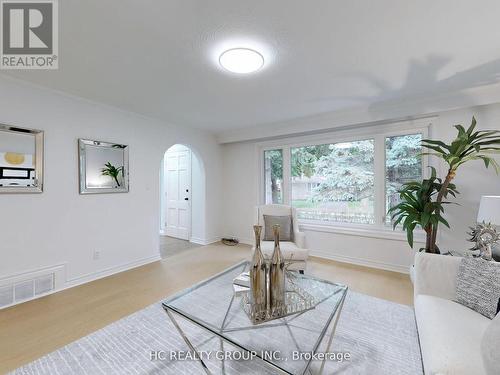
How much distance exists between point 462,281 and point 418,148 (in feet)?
7.12

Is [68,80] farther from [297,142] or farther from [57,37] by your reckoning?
[297,142]

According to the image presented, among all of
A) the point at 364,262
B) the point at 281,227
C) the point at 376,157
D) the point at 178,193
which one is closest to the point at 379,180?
the point at 376,157

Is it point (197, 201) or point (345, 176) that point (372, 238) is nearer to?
point (345, 176)

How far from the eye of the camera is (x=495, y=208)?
6.22ft

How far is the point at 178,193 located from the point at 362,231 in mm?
3833

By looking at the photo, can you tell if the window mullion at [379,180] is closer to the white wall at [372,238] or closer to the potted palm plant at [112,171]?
the white wall at [372,238]

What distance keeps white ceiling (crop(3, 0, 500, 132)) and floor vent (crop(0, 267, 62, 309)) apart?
2049mm

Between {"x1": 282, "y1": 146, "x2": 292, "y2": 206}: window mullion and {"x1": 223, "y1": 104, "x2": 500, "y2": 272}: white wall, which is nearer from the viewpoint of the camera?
{"x1": 223, "y1": 104, "x2": 500, "y2": 272}: white wall

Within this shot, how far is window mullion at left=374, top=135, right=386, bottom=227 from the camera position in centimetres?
337

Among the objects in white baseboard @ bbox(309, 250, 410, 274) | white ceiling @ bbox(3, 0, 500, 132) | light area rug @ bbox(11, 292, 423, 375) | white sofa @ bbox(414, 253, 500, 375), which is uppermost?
white ceiling @ bbox(3, 0, 500, 132)

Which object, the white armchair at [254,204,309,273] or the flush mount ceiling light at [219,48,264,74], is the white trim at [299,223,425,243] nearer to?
the white armchair at [254,204,309,273]

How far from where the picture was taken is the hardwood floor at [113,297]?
69.5 inches

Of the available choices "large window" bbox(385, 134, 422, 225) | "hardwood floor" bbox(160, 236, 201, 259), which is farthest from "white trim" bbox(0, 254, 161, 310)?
"large window" bbox(385, 134, 422, 225)

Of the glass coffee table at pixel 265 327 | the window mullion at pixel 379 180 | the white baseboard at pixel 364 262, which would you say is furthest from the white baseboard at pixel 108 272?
the window mullion at pixel 379 180
